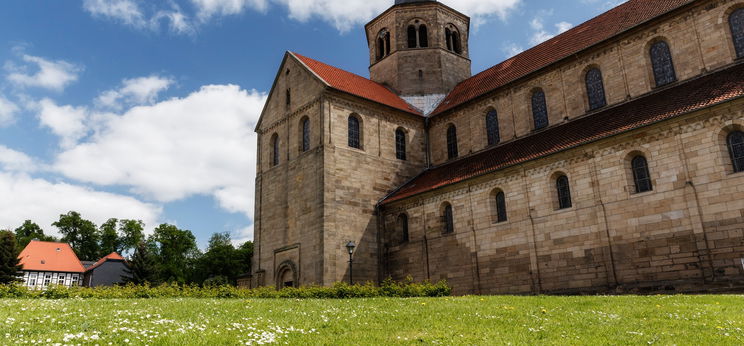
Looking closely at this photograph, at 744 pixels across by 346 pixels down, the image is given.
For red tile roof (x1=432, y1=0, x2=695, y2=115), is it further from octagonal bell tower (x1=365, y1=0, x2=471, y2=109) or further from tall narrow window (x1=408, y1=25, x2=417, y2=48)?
tall narrow window (x1=408, y1=25, x2=417, y2=48)

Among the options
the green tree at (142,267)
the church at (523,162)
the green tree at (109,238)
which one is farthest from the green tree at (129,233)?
the church at (523,162)

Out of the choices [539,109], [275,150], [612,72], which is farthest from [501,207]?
[275,150]

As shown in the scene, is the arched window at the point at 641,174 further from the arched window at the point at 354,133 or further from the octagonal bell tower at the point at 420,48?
the octagonal bell tower at the point at 420,48

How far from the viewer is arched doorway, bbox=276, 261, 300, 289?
29.9 m

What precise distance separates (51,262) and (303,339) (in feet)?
244

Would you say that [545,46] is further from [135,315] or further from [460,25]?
[135,315]

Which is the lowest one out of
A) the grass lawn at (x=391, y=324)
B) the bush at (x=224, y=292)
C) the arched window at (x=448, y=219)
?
the grass lawn at (x=391, y=324)

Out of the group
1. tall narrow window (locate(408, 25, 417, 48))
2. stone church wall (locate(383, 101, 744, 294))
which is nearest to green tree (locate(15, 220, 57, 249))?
tall narrow window (locate(408, 25, 417, 48))

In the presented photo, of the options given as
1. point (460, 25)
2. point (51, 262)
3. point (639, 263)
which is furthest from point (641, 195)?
point (51, 262)

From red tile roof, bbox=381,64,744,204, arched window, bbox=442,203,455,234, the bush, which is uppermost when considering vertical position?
red tile roof, bbox=381,64,744,204

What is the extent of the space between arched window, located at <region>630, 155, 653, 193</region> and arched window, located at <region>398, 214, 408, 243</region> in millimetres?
12600

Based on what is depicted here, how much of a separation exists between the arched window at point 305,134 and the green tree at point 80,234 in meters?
66.0

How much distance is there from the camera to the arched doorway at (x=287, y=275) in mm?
29906

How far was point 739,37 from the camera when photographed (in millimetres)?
22172
